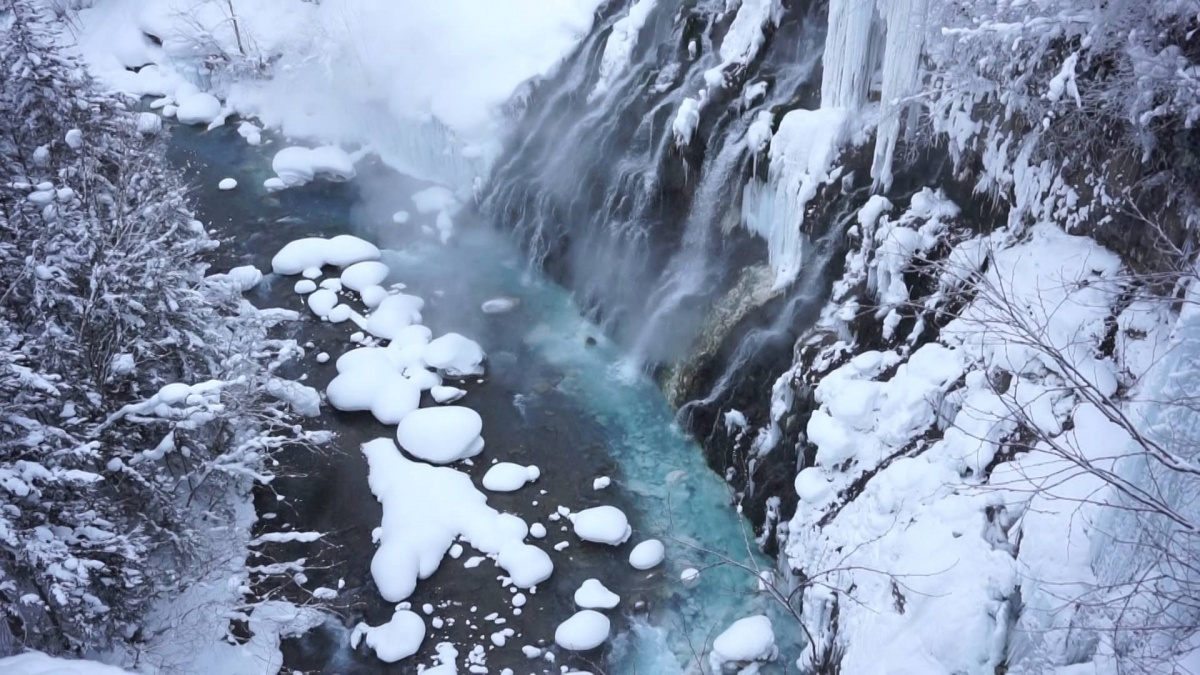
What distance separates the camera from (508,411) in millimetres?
11109

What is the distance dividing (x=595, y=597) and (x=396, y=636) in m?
2.04

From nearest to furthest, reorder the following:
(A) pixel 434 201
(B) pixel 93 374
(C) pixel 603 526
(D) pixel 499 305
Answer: (B) pixel 93 374
(C) pixel 603 526
(D) pixel 499 305
(A) pixel 434 201

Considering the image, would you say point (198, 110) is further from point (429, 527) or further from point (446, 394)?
point (429, 527)

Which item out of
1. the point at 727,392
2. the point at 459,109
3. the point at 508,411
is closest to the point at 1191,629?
the point at 727,392

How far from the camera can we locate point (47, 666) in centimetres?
590

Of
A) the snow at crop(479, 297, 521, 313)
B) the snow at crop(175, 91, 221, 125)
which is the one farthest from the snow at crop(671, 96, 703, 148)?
the snow at crop(175, 91, 221, 125)

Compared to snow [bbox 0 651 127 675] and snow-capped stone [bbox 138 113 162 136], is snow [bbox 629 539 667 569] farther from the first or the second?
snow-capped stone [bbox 138 113 162 136]

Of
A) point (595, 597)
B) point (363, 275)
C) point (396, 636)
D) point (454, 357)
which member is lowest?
point (396, 636)

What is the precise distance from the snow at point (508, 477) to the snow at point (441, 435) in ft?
1.57

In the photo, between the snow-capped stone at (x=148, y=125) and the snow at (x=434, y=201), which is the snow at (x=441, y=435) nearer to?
the snow at (x=434, y=201)

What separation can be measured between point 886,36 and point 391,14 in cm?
1346

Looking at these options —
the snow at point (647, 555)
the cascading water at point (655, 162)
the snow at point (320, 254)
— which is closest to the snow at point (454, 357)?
the cascading water at point (655, 162)

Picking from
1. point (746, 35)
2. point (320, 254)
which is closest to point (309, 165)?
point (320, 254)

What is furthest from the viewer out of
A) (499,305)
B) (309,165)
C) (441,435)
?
(309,165)
